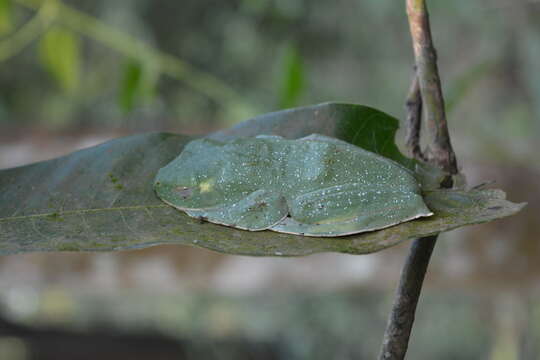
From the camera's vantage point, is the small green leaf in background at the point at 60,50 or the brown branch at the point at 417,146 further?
the small green leaf in background at the point at 60,50

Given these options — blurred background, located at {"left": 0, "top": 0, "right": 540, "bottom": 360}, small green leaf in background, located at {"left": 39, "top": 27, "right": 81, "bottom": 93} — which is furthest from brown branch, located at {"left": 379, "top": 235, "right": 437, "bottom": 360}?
blurred background, located at {"left": 0, "top": 0, "right": 540, "bottom": 360}

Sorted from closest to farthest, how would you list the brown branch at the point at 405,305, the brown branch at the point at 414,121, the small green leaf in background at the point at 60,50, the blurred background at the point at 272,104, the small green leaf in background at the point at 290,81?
the brown branch at the point at 405,305 < the brown branch at the point at 414,121 < the small green leaf in background at the point at 290,81 < the small green leaf in background at the point at 60,50 < the blurred background at the point at 272,104

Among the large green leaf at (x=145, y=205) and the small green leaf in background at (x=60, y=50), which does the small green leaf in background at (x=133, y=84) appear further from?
the large green leaf at (x=145, y=205)

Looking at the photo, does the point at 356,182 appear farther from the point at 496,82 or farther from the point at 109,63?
the point at 496,82

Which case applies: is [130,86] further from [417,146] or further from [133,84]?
[417,146]

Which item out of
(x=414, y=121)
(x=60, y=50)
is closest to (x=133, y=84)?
(x=60, y=50)

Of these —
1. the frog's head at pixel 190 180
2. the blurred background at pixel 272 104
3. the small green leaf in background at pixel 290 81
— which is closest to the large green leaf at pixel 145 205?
the frog's head at pixel 190 180
